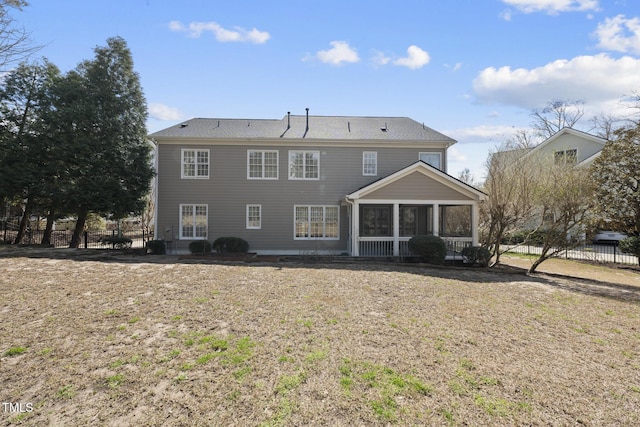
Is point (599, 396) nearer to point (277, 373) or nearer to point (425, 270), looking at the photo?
point (277, 373)

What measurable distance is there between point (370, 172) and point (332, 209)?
280 cm

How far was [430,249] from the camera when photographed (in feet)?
46.1

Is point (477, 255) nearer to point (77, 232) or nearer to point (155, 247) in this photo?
point (155, 247)

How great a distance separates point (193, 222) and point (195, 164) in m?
2.98

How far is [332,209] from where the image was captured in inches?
691

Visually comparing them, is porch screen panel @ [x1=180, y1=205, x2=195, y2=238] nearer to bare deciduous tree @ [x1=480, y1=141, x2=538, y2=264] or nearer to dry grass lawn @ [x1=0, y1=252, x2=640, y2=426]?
dry grass lawn @ [x1=0, y1=252, x2=640, y2=426]

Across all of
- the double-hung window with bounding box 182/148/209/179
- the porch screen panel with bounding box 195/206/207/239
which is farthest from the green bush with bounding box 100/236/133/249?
the double-hung window with bounding box 182/148/209/179

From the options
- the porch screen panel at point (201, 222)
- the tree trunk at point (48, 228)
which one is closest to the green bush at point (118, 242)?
the tree trunk at point (48, 228)

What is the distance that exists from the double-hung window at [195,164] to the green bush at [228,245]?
3600 millimetres

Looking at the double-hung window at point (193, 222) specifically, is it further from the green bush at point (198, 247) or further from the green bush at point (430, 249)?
the green bush at point (430, 249)

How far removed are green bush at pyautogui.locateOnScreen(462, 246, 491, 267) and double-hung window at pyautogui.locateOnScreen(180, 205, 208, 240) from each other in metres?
12.5

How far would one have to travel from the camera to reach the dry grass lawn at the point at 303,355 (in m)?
3.61

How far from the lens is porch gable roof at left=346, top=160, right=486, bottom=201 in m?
15.2

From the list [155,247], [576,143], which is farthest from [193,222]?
[576,143]
